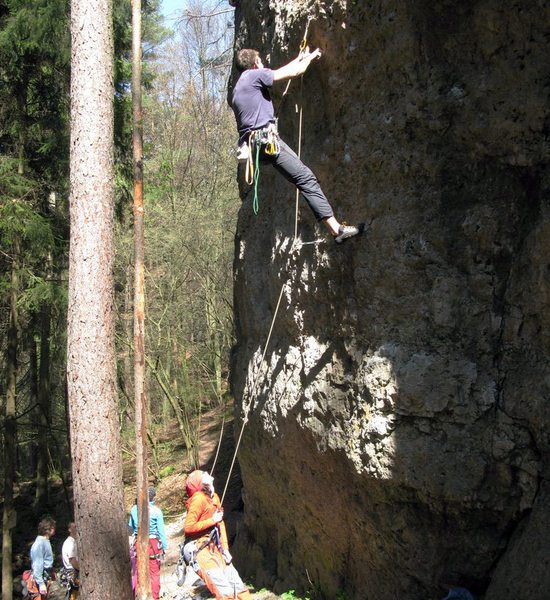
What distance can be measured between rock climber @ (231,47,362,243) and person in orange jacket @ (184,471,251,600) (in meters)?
3.07

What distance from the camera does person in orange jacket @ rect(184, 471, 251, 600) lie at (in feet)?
21.7

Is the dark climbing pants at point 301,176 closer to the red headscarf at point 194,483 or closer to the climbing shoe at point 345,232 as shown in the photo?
the climbing shoe at point 345,232

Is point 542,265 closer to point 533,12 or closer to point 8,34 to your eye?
point 533,12

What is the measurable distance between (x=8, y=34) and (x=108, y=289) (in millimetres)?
9136

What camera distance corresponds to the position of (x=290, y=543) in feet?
24.6

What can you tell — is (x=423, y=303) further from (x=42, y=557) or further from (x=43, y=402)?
(x=43, y=402)

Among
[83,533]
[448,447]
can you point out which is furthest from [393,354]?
[83,533]

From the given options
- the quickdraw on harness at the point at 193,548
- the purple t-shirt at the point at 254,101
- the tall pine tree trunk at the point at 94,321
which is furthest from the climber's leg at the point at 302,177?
the quickdraw on harness at the point at 193,548

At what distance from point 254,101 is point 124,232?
10.6m

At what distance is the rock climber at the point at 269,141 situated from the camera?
5.54 metres

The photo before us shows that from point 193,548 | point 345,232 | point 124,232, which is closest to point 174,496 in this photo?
point 124,232

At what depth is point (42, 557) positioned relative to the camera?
29.6 ft

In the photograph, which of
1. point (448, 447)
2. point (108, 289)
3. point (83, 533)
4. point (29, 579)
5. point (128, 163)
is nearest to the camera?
point (448, 447)

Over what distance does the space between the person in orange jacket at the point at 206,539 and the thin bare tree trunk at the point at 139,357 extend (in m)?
0.50
